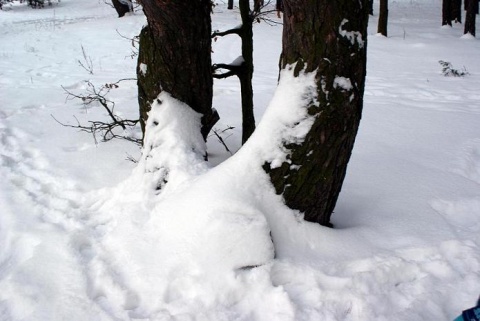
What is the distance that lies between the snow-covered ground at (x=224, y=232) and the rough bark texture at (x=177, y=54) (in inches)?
6.0

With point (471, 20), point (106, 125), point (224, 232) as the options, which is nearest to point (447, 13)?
point (471, 20)

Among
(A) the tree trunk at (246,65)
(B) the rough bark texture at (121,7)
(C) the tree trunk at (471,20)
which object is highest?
(B) the rough bark texture at (121,7)

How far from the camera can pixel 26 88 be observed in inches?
239

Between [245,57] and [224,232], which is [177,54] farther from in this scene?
[224,232]

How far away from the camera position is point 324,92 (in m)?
1.97

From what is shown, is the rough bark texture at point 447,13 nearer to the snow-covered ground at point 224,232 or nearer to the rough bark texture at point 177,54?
the snow-covered ground at point 224,232

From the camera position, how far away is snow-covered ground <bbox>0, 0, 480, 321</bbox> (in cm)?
182

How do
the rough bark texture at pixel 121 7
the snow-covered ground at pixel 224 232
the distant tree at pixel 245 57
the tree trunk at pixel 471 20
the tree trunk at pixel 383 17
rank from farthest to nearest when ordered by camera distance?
the rough bark texture at pixel 121 7 < the tree trunk at pixel 471 20 < the tree trunk at pixel 383 17 < the distant tree at pixel 245 57 < the snow-covered ground at pixel 224 232

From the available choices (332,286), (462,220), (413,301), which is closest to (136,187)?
(332,286)

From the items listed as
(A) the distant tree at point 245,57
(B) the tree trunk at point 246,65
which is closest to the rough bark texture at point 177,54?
(A) the distant tree at point 245,57

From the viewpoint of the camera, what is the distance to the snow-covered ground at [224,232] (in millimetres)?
1817

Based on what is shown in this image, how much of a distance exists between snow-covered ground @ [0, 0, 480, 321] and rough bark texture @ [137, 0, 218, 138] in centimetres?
15

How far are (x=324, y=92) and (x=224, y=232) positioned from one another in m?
0.92

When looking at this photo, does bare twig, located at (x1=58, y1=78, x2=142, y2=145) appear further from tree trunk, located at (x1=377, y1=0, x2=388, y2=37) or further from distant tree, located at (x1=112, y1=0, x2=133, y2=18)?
distant tree, located at (x1=112, y1=0, x2=133, y2=18)
